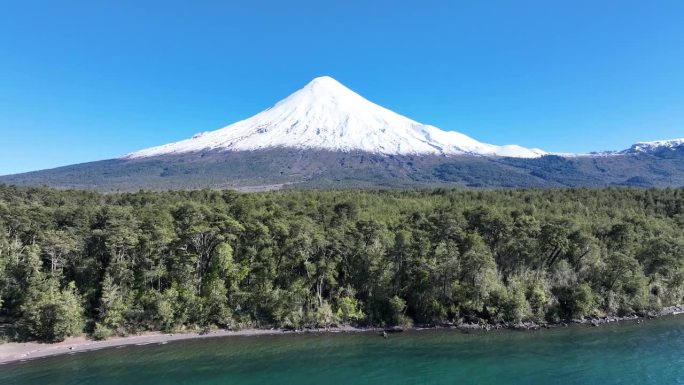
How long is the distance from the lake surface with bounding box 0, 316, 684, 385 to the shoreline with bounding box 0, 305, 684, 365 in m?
0.85

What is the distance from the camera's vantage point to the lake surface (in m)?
25.1

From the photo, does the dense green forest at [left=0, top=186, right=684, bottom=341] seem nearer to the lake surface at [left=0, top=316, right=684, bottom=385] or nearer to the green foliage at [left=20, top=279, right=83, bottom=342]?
the green foliage at [left=20, top=279, right=83, bottom=342]

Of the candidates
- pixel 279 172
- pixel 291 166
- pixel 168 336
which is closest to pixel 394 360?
pixel 168 336

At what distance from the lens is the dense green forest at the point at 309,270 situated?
33.3 meters

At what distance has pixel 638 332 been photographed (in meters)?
32.6

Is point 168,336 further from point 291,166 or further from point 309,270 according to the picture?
point 291,166

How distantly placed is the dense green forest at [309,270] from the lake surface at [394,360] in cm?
273

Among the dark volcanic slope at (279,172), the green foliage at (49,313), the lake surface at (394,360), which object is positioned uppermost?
the dark volcanic slope at (279,172)

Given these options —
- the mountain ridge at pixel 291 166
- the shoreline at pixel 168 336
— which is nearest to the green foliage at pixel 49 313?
the shoreline at pixel 168 336

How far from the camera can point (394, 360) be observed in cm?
2820

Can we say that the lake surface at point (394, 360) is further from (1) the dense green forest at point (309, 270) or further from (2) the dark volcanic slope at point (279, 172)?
(2) the dark volcanic slope at point (279, 172)

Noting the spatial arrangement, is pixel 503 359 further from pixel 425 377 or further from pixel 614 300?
pixel 614 300

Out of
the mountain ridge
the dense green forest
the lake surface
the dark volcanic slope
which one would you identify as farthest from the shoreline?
the dark volcanic slope

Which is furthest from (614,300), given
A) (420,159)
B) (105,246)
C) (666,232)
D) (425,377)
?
(420,159)
